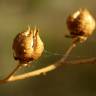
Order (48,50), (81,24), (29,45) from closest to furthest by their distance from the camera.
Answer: (29,45) → (81,24) → (48,50)

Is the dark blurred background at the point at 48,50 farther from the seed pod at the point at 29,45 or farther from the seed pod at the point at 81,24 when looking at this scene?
the seed pod at the point at 29,45

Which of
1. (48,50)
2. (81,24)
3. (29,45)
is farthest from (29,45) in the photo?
(48,50)

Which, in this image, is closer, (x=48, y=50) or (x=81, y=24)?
(x=81, y=24)

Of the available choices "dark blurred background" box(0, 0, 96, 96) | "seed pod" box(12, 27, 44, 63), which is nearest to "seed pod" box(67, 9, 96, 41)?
"seed pod" box(12, 27, 44, 63)

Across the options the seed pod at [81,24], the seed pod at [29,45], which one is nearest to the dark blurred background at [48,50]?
the seed pod at [81,24]

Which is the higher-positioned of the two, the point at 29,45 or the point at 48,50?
the point at 29,45

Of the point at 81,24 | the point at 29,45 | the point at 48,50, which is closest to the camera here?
the point at 29,45

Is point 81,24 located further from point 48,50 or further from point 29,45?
point 48,50

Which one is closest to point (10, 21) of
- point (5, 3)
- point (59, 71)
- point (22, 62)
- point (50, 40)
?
point (5, 3)
